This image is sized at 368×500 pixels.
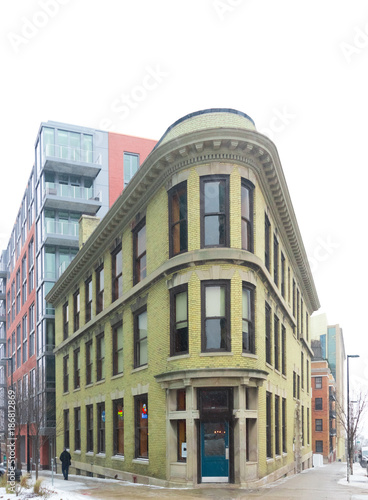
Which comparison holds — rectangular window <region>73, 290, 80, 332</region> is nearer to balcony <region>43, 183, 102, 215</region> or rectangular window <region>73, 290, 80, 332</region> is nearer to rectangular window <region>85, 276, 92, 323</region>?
rectangular window <region>85, 276, 92, 323</region>

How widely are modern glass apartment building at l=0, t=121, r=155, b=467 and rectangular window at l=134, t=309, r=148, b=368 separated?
19.9 m

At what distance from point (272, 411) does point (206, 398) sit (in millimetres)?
5935

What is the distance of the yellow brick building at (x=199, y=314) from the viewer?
20.8 meters

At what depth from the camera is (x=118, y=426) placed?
28.6 metres

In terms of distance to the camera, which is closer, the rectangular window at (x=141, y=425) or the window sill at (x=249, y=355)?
the window sill at (x=249, y=355)

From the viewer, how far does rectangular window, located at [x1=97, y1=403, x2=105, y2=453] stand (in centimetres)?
3103

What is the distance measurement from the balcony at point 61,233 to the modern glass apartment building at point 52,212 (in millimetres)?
66

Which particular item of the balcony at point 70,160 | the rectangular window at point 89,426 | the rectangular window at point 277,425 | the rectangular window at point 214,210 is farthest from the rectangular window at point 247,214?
the balcony at point 70,160

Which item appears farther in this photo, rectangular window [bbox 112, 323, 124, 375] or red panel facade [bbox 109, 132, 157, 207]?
red panel facade [bbox 109, 132, 157, 207]

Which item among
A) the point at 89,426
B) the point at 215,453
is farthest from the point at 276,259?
the point at 89,426

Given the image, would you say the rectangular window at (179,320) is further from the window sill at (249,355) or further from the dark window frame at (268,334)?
the dark window frame at (268,334)

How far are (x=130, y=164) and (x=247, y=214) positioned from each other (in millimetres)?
41052

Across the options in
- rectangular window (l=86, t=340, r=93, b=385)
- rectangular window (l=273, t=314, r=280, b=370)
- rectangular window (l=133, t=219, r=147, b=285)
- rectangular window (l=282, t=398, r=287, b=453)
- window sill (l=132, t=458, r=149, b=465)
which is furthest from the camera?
rectangular window (l=86, t=340, r=93, b=385)

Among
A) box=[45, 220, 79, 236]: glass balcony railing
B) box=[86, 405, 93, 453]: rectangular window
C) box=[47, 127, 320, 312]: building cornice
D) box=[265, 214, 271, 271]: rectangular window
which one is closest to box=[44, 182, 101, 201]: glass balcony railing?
box=[45, 220, 79, 236]: glass balcony railing
